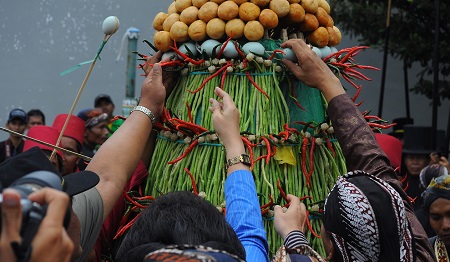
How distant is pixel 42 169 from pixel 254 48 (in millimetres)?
1070

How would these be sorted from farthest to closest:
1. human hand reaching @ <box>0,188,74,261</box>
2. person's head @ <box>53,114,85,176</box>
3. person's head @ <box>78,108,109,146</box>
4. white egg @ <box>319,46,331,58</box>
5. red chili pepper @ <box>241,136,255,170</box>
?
person's head @ <box>78,108,109,146</box>, person's head @ <box>53,114,85,176</box>, white egg @ <box>319,46,331,58</box>, red chili pepper @ <box>241,136,255,170</box>, human hand reaching @ <box>0,188,74,261</box>

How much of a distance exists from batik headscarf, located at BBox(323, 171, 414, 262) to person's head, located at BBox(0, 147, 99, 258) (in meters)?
0.71

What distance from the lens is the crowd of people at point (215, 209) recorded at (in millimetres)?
1502

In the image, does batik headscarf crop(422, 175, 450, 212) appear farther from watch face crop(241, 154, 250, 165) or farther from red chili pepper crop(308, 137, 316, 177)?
watch face crop(241, 154, 250, 165)

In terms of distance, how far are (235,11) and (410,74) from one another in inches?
314

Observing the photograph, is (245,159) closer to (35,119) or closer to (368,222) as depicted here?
(368,222)

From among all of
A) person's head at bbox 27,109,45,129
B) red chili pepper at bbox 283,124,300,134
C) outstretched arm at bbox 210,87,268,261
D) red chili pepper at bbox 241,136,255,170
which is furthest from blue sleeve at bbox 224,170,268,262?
person's head at bbox 27,109,45,129

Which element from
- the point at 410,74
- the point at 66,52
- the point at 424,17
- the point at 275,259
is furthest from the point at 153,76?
the point at 410,74

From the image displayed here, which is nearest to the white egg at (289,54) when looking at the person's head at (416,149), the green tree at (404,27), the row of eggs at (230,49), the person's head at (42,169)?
the row of eggs at (230,49)

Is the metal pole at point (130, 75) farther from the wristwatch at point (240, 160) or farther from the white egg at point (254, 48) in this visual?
the wristwatch at point (240, 160)

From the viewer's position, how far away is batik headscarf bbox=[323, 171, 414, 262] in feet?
6.99

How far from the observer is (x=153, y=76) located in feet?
9.19

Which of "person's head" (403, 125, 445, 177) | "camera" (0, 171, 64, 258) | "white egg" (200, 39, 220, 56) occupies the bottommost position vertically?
"person's head" (403, 125, 445, 177)

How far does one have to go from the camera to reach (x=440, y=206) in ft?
12.4
